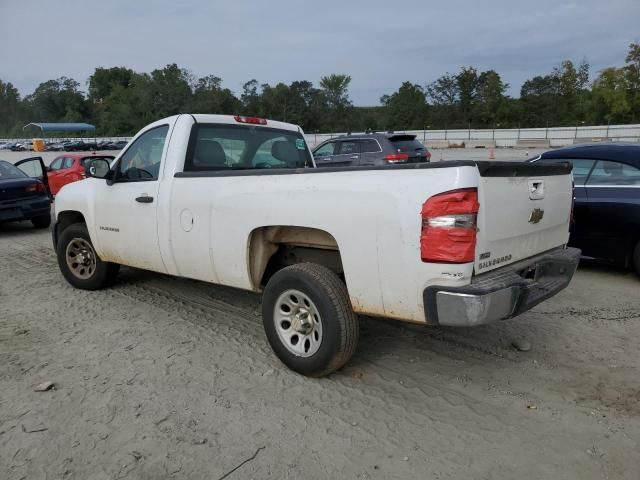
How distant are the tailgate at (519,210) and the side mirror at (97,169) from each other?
146 inches

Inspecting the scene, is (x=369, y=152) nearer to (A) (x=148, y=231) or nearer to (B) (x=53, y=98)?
(A) (x=148, y=231)

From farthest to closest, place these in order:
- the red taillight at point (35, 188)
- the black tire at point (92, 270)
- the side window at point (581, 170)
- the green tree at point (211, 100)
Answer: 1. the green tree at point (211, 100)
2. the red taillight at point (35, 188)
3. the side window at point (581, 170)
4. the black tire at point (92, 270)

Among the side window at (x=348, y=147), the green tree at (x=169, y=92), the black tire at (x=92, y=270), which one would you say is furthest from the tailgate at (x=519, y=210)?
the green tree at (x=169, y=92)

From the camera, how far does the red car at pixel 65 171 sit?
44.4ft

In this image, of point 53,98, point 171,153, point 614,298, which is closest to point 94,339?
point 171,153

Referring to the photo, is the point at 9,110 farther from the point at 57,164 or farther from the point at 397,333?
the point at 397,333

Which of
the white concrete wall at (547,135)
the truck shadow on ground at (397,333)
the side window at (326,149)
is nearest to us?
the truck shadow on ground at (397,333)

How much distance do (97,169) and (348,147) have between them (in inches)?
392

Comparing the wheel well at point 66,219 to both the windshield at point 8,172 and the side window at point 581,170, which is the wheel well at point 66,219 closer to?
the windshield at point 8,172

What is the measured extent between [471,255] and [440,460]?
114 centimetres

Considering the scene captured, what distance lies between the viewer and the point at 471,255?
9.59 ft

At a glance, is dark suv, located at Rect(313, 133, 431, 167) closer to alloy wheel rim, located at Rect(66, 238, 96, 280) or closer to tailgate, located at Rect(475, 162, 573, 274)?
alloy wheel rim, located at Rect(66, 238, 96, 280)

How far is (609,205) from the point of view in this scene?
6.05 m

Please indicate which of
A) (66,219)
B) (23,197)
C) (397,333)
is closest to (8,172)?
(23,197)
